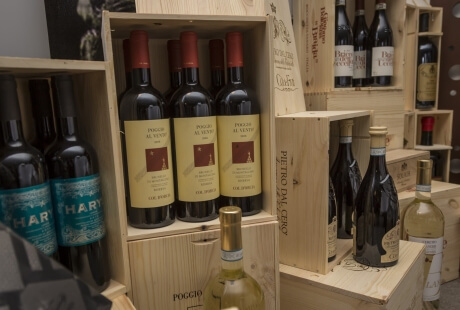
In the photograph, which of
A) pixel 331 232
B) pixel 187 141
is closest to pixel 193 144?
pixel 187 141

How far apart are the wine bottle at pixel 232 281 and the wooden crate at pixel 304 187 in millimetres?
276

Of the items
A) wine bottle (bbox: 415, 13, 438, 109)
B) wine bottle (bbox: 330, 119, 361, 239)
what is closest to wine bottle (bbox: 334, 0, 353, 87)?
wine bottle (bbox: 330, 119, 361, 239)

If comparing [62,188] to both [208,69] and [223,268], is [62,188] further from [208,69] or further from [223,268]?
[208,69]

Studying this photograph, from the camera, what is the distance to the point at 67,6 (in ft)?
2.94

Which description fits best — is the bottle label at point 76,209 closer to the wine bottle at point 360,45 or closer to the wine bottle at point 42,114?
the wine bottle at point 42,114

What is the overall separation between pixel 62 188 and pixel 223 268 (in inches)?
13.0

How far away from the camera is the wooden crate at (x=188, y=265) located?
71 cm

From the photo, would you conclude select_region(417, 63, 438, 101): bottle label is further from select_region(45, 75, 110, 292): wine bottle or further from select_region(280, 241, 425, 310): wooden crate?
select_region(45, 75, 110, 292): wine bottle

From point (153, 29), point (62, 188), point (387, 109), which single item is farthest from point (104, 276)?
point (387, 109)

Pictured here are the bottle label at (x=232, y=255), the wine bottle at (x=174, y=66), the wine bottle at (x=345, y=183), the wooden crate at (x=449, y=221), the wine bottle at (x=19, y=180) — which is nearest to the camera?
the wine bottle at (x=19, y=180)

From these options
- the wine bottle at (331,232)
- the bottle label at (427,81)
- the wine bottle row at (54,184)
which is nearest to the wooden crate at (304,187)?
the wine bottle at (331,232)

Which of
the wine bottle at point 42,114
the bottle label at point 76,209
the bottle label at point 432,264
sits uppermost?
the wine bottle at point 42,114

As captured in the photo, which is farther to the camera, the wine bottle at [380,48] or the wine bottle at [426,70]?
the wine bottle at [426,70]

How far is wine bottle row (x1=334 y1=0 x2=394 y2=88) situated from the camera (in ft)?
4.45
